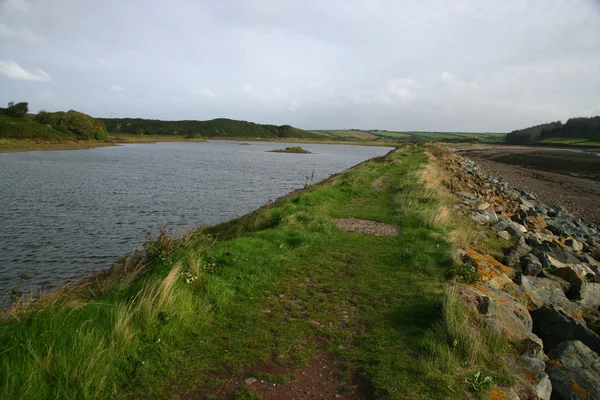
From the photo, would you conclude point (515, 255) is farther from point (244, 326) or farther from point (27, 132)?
point (27, 132)

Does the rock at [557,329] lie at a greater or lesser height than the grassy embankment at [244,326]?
lesser

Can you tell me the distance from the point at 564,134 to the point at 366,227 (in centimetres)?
13680

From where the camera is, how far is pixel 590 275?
9289mm

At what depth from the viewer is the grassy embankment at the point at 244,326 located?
12.1ft

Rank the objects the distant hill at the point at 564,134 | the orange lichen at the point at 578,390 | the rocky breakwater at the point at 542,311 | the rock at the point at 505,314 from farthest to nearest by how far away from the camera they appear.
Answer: the distant hill at the point at 564,134, the rock at the point at 505,314, the rocky breakwater at the point at 542,311, the orange lichen at the point at 578,390

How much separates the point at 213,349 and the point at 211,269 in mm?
2221

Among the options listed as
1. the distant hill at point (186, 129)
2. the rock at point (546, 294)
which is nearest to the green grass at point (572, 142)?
the distant hill at point (186, 129)

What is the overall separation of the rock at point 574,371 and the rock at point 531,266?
3.44 meters

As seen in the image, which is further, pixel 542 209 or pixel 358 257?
pixel 542 209

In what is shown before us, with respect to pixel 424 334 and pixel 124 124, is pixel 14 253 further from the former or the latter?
pixel 124 124

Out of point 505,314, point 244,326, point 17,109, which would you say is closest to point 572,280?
point 505,314

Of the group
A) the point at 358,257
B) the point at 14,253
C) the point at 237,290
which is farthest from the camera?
the point at 14,253

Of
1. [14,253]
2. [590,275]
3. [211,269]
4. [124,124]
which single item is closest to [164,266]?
[211,269]

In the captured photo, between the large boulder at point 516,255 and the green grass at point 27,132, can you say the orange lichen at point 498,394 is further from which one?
the green grass at point 27,132
